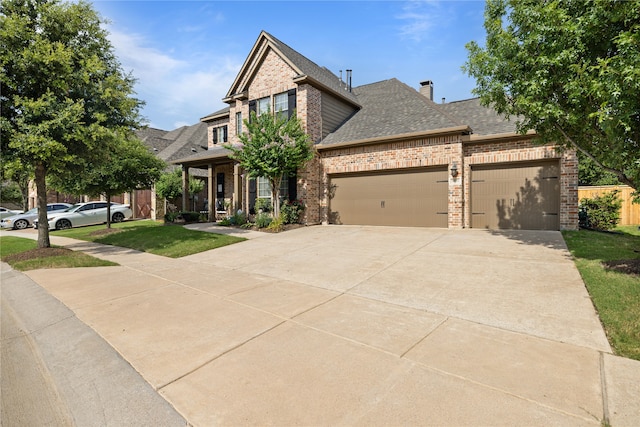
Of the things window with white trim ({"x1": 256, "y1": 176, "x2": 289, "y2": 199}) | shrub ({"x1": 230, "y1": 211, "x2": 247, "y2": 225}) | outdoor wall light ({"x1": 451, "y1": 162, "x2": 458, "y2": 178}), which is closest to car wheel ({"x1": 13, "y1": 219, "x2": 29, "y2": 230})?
shrub ({"x1": 230, "y1": 211, "x2": 247, "y2": 225})

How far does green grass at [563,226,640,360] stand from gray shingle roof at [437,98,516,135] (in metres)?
4.70

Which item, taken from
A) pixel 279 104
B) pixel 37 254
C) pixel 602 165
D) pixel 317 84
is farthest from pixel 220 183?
pixel 602 165

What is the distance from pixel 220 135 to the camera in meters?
19.2

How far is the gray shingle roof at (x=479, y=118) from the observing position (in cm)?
1098

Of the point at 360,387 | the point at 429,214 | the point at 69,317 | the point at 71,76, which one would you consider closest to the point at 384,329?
the point at 360,387

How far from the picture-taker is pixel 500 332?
337cm

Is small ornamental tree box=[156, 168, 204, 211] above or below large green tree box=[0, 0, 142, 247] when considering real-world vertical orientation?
below

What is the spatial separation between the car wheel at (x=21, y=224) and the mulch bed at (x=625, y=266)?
25973mm

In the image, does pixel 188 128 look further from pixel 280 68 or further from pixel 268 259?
pixel 268 259

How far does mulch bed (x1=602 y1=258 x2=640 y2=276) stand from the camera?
201 inches

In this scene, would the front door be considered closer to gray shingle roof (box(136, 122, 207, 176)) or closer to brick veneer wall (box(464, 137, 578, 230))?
gray shingle roof (box(136, 122, 207, 176))

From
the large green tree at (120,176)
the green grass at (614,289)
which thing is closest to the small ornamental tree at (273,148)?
the large green tree at (120,176)

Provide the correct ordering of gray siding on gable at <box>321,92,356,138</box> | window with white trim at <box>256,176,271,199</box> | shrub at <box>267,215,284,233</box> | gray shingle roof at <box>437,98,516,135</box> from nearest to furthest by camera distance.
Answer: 1. gray shingle roof at <box>437,98,516,135</box>
2. shrub at <box>267,215,284,233</box>
3. window with white trim at <box>256,176,271,199</box>
4. gray siding on gable at <box>321,92,356,138</box>

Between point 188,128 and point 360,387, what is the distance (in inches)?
1144
